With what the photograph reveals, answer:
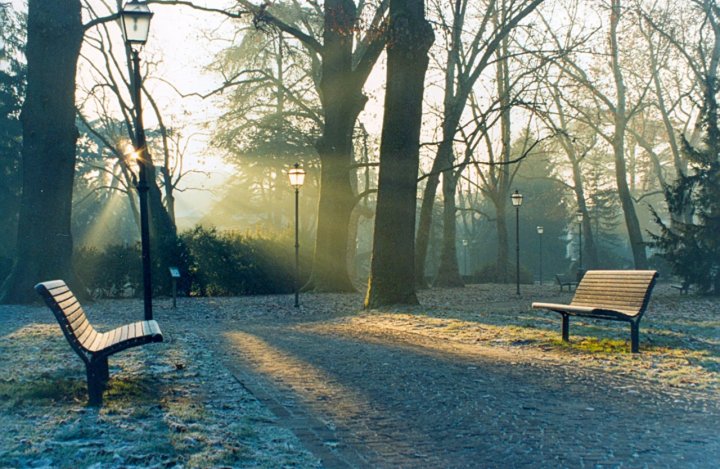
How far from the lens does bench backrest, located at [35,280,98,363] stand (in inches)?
199

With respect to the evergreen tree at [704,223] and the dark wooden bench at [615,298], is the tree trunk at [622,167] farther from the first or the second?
the dark wooden bench at [615,298]

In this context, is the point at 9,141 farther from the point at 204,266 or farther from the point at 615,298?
the point at 615,298

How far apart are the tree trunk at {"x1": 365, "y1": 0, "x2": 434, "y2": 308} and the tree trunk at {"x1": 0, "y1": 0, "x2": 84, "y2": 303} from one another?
25.0 ft

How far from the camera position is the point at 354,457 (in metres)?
4.23

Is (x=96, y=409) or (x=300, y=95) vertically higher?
(x=300, y=95)

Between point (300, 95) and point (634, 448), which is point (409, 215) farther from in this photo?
point (300, 95)

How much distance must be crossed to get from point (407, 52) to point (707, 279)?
1286cm

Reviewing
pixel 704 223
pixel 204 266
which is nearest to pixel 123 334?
pixel 204 266

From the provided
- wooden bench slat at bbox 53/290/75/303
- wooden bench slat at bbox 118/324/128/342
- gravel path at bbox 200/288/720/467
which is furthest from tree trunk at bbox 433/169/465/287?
wooden bench slat at bbox 53/290/75/303

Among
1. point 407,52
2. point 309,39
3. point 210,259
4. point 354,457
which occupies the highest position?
point 309,39

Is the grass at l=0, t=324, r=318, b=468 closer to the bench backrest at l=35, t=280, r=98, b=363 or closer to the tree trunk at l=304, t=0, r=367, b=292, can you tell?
the bench backrest at l=35, t=280, r=98, b=363

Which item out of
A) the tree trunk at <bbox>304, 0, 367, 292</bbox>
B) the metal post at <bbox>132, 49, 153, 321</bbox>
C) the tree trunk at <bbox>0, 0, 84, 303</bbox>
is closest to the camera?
the metal post at <bbox>132, 49, 153, 321</bbox>

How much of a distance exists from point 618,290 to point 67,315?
253 inches

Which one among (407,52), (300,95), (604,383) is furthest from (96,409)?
(300,95)
